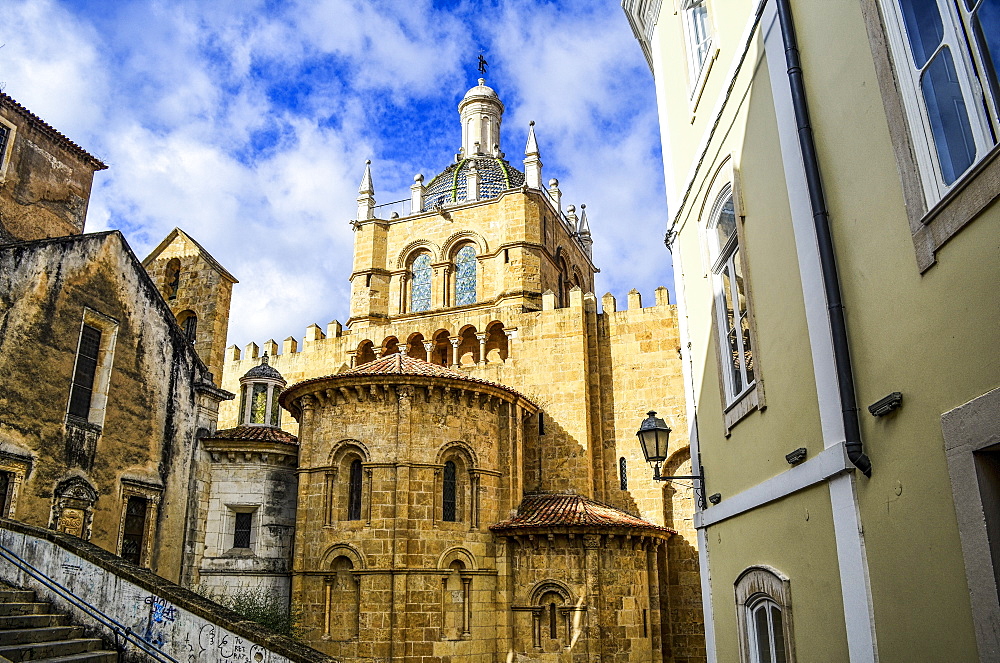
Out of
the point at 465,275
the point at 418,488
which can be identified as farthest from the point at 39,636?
the point at 465,275

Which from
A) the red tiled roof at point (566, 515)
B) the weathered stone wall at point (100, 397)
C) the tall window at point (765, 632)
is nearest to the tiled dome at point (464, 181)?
the red tiled roof at point (566, 515)

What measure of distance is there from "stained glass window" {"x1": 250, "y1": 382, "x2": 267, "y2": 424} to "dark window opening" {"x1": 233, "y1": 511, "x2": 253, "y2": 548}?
3.69 m

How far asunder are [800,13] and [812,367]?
2697mm

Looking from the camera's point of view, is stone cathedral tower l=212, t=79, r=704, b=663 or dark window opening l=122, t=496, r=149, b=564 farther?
stone cathedral tower l=212, t=79, r=704, b=663

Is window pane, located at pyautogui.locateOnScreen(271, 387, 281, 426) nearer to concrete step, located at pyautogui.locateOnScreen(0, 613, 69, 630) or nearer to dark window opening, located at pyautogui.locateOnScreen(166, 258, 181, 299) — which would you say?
dark window opening, located at pyautogui.locateOnScreen(166, 258, 181, 299)

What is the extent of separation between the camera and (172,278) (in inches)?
1018

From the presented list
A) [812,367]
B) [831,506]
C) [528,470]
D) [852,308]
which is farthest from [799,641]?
[528,470]

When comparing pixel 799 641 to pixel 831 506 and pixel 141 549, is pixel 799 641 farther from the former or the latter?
pixel 141 549

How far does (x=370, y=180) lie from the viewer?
32.9 meters

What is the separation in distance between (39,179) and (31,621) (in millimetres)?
17408

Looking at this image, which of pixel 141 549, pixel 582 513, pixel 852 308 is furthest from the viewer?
pixel 582 513

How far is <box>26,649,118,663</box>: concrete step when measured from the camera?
24.9ft

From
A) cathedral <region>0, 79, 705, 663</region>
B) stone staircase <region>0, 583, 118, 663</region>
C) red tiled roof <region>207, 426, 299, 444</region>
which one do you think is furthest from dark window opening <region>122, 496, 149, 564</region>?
stone staircase <region>0, 583, 118, 663</region>

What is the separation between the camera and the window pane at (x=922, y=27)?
13.8 ft
